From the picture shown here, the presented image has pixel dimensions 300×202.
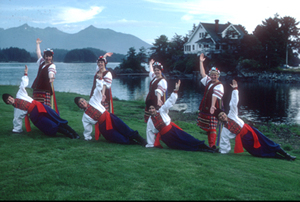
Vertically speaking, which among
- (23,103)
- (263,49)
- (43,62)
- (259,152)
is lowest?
(259,152)

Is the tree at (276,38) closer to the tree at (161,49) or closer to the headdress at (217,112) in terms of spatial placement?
the tree at (161,49)

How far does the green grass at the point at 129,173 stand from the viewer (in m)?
3.92

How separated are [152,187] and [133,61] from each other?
2721 inches

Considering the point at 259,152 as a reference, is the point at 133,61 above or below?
above

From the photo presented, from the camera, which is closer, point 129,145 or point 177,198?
point 177,198

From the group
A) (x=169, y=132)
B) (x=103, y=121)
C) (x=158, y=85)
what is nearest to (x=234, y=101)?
(x=169, y=132)

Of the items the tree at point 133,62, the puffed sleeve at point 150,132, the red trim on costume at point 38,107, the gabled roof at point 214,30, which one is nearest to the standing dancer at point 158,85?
the puffed sleeve at point 150,132

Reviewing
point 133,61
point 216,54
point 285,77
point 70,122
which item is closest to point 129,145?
point 70,122

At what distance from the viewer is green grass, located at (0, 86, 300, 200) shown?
12.9ft

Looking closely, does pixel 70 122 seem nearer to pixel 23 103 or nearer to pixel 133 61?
pixel 23 103

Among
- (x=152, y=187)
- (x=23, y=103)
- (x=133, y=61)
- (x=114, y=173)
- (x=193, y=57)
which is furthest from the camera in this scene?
(x=133, y=61)

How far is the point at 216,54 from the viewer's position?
52.6 metres

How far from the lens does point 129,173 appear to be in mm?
4656

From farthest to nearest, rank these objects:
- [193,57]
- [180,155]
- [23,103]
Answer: [193,57] < [23,103] < [180,155]
